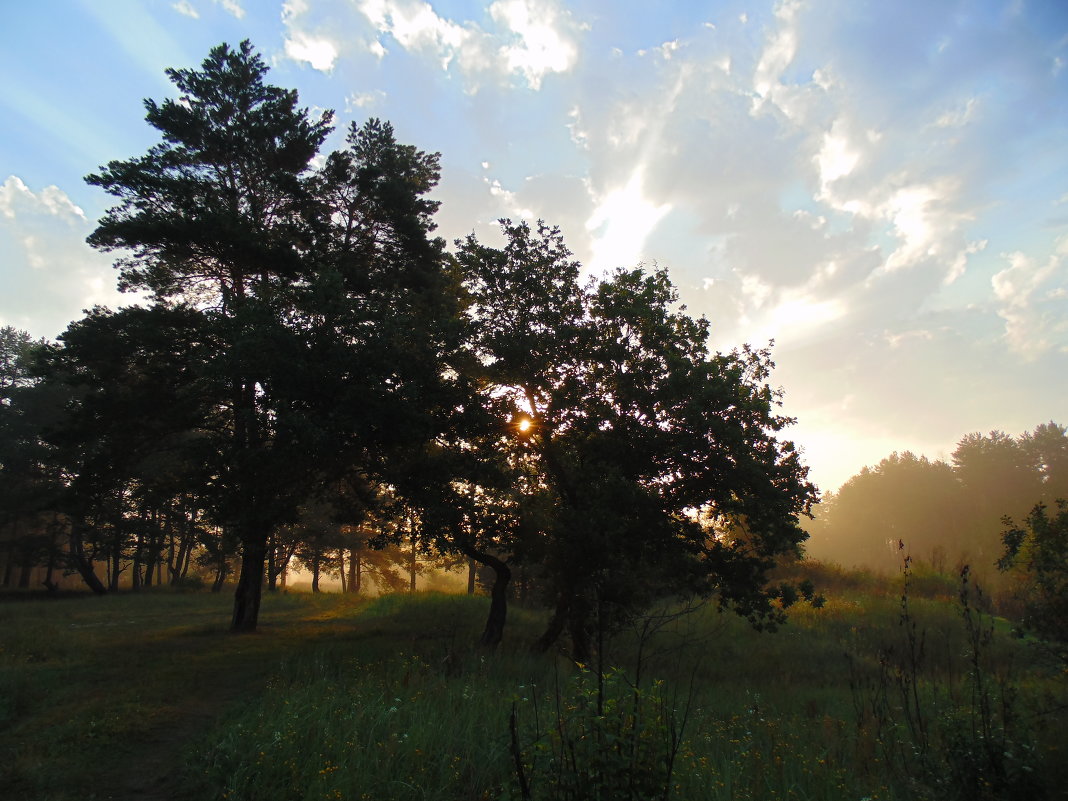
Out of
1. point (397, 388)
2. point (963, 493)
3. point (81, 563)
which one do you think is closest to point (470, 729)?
point (397, 388)

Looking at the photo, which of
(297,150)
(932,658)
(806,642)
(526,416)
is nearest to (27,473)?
(297,150)

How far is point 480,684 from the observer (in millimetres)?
10156

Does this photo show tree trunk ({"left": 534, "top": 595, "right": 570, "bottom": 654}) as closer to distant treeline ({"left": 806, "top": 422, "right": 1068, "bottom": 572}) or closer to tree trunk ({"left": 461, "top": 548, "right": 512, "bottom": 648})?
tree trunk ({"left": 461, "top": 548, "right": 512, "bottom": 648})

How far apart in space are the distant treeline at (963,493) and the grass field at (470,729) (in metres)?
57.2

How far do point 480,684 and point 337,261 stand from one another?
13660 millimetres

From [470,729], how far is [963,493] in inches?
3581

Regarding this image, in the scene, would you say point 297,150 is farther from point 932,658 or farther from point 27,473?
point 27,473

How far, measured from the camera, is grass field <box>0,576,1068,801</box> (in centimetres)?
530

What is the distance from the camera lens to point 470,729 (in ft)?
23.0

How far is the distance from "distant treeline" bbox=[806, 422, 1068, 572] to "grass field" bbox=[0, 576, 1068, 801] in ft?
188

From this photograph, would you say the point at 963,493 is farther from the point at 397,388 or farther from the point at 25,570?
the point at 25,570

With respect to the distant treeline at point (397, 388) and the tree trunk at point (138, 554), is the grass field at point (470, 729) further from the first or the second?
the tree trunk at point (138, 554)

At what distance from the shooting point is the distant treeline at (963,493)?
227 feet

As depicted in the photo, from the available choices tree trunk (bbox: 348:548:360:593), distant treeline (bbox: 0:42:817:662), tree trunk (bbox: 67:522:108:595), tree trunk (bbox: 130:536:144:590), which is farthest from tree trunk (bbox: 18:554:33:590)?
distant treeline (bbox: 0:42:817:662)
